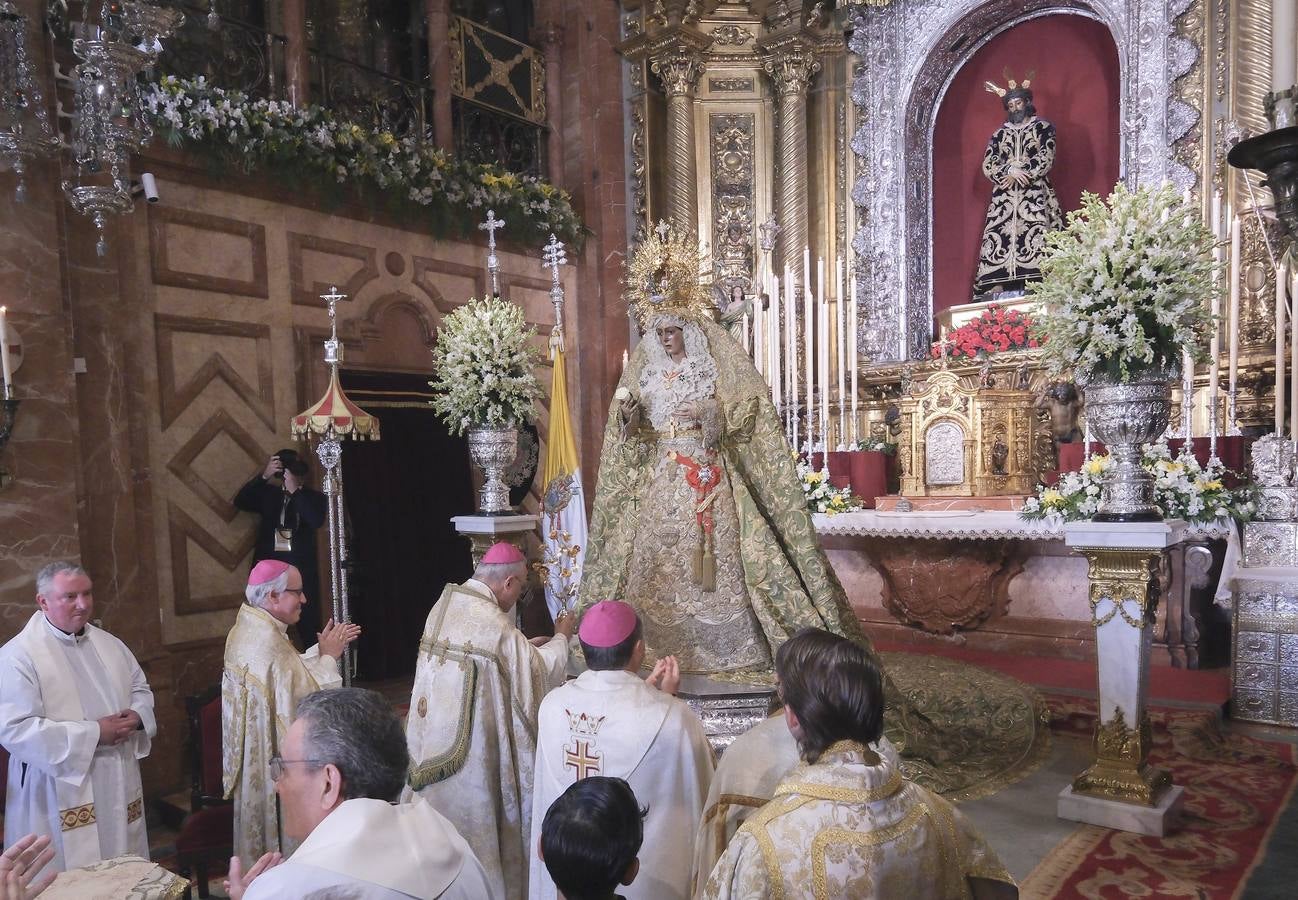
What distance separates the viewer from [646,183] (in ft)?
34.2

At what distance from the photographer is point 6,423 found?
505cm

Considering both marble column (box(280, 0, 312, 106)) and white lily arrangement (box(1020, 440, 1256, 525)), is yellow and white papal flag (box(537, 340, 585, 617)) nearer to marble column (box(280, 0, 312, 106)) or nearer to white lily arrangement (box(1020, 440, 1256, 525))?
marble column (box(280, 0, 312, 106))

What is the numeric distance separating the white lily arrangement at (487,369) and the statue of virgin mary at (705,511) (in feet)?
4.43

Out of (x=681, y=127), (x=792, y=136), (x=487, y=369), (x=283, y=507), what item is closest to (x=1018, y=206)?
(x=792, y=136)

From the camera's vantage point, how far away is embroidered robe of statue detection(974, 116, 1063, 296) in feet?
29.3

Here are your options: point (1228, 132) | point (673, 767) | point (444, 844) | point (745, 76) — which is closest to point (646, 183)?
point (745, 76)

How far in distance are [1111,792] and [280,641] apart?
3.89 metres

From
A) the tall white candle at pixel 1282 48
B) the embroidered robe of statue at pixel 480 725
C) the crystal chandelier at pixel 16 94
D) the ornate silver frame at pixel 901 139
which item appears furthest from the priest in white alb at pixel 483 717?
Result: the ornate silver frame at pixel 901 139

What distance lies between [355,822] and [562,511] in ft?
20.4

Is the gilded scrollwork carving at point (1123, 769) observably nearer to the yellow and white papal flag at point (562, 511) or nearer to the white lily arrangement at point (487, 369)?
the white lily arrangement at point (487, 369)

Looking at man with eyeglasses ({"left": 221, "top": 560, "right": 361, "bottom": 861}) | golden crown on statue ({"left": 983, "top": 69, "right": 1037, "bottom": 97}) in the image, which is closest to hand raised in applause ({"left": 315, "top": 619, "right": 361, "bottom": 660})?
man with eyeglasses ({"left": 221, "top": 560, "right": 361, "bottom": 861})

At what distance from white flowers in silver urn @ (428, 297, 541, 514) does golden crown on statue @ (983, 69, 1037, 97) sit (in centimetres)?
582

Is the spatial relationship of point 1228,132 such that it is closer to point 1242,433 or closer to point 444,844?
point 1242,433

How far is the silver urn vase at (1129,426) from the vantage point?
438 centimetres
